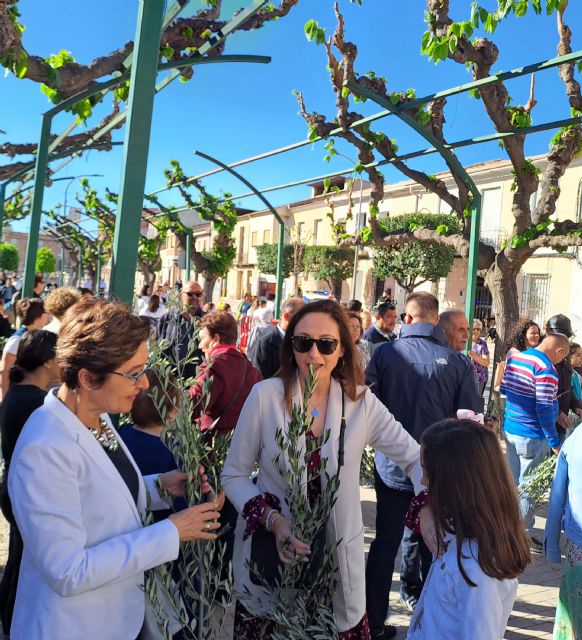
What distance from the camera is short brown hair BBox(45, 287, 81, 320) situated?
15.8 feet

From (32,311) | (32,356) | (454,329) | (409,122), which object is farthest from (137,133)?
(409,122)

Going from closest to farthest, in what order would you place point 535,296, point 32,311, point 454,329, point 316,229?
1. point 454,329
2. point 32,311
3. point 535,296
4. point 316,229

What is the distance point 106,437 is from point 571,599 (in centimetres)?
212

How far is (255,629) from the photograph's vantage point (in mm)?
2266

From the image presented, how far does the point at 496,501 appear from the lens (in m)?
1.84

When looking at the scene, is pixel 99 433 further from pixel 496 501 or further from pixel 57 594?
pixel 496 501

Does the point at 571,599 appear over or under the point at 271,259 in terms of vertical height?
under

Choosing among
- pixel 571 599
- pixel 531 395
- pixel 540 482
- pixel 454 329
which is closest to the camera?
pixel 571 599

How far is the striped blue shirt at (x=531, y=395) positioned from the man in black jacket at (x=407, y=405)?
1.32 m

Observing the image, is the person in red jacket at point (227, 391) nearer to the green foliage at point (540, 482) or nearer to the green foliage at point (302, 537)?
the green foliage at point (302, 537)

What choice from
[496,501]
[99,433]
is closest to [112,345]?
[99,433]

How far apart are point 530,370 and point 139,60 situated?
382 cm

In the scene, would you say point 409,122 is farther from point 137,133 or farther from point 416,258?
point 416,258

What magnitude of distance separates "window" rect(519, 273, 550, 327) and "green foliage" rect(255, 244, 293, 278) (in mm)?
17024
